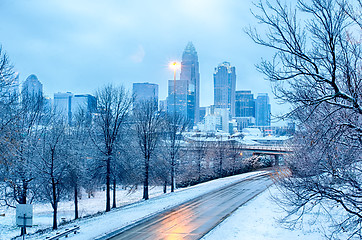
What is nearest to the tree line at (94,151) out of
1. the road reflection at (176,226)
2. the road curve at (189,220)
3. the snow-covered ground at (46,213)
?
the snow-covered ground at (46,213)

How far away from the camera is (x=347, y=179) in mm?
7137

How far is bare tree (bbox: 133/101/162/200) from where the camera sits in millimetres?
31734

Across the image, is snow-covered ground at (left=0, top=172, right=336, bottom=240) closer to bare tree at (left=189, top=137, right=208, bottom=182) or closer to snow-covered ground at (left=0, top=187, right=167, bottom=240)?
snow-covered ground at (left=0, top=187, right=167, bottom=240)

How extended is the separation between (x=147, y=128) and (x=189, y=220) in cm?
1561

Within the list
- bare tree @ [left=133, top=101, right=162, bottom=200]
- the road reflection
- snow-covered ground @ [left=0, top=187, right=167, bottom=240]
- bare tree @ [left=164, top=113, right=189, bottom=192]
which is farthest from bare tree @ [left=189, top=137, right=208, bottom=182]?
the road reflection

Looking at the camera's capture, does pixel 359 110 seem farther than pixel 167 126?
No

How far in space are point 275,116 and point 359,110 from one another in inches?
62.9

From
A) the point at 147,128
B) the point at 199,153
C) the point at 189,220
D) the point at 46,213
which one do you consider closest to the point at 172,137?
the point at 147,128

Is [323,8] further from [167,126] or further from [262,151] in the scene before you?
[262,151]

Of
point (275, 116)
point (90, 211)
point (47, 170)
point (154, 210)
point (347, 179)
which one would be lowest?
point (90, 211)

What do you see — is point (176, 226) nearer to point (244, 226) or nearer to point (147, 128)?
point (244, 226)

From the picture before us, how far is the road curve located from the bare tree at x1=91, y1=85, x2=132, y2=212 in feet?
26.5

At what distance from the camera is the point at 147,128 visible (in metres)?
32.7

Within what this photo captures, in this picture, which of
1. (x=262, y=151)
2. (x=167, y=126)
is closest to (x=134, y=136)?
(x=167, y=126)
